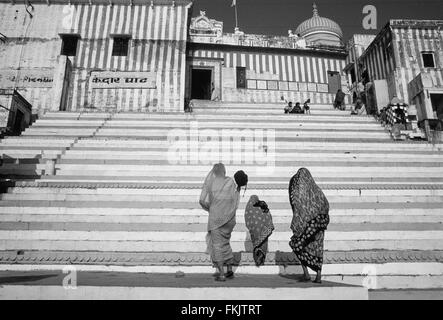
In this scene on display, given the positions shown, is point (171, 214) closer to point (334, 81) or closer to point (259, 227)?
point (259, 227)

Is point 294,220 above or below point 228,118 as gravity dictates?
below

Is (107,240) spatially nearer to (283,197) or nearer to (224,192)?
(224,192)

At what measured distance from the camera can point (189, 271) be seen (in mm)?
4219

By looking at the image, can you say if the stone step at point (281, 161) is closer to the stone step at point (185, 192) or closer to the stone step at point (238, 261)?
the stone step at point (185, 192)

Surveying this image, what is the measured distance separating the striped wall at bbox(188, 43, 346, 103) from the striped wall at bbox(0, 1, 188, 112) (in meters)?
2.44

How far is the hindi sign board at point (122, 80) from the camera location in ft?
45.8

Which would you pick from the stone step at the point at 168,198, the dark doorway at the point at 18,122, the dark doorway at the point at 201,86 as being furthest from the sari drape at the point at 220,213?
the dark doorway at the point at 201,86

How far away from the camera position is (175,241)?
4852mm

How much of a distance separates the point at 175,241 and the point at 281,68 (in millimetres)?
15008

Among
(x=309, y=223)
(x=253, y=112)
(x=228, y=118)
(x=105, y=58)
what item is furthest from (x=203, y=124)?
(x=105, y=58)

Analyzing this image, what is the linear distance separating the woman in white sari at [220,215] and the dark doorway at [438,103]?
13.1m

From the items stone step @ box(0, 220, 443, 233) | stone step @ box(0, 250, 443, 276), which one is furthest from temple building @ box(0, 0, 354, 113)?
stone step @ box(0, 250, 443, 276)

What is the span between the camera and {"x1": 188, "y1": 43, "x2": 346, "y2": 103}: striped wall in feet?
55.8
